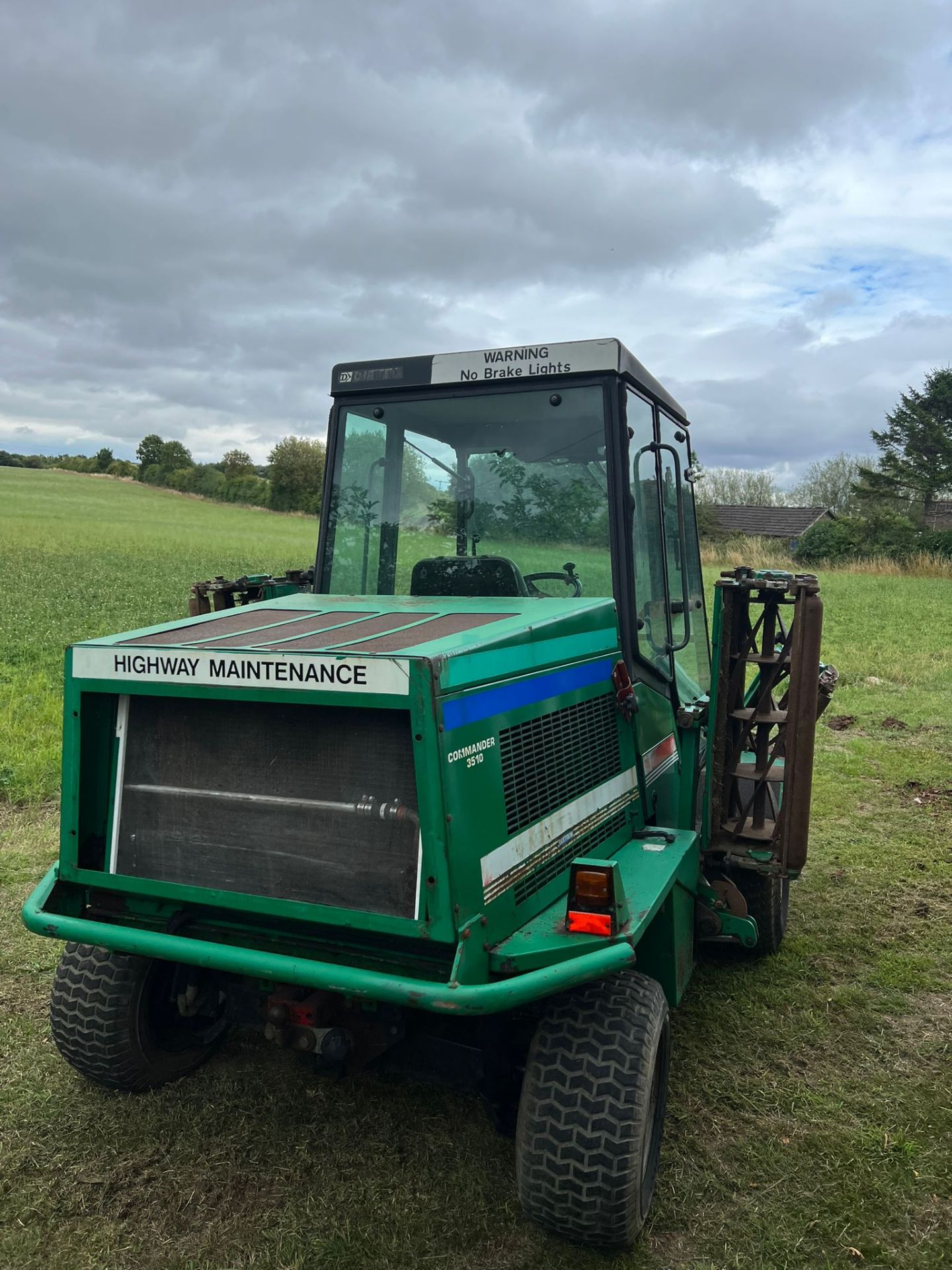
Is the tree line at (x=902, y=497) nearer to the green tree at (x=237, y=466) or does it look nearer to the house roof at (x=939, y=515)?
the house roof at (x=939, y=515)

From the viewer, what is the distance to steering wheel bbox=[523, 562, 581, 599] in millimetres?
3905

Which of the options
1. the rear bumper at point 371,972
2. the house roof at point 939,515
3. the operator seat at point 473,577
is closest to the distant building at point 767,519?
the house roof at point 939,515

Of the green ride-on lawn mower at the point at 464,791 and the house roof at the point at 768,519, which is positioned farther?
the house roof at the point at 768,519

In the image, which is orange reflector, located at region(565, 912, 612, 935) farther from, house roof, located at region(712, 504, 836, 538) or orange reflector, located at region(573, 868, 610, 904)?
house roof, located at region(712, 504, 836, 538)

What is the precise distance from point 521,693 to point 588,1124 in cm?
124

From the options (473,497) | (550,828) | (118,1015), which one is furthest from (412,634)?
(118,1015)

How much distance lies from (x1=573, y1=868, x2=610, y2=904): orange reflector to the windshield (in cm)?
137

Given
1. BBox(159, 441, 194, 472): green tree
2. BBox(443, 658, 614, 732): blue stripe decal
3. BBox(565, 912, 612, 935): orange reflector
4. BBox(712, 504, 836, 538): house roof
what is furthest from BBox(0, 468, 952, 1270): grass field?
BBox(159, 441, 194, 472): green tree

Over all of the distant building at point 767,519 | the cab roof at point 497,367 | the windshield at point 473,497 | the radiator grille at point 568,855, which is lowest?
the radiator grille at point 568,855

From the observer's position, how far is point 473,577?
4043 millimetres

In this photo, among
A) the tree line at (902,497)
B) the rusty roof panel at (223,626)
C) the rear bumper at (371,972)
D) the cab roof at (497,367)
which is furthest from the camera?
the tree line at (902,497)

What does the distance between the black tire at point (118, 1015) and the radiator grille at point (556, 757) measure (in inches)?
57.7

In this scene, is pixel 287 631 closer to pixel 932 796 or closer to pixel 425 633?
pixel 425 633

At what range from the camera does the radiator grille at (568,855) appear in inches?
116
